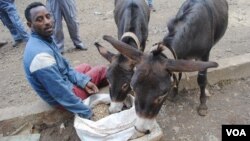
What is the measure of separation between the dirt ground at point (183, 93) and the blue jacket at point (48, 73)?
4.10 ft

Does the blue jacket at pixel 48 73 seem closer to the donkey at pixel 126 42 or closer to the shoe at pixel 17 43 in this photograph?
the donkey at pixel 126 42

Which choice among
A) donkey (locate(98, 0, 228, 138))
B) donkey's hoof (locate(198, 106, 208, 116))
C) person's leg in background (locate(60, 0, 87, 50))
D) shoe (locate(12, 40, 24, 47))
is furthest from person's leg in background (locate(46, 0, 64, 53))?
donkey's hoof (locate(198, 106, 208, 116))

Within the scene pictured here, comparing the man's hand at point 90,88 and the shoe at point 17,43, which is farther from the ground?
the man's hand at point 90,88

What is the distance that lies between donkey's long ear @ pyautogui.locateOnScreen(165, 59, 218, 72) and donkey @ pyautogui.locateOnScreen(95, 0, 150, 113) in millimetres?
669

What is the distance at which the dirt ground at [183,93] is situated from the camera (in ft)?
14.0

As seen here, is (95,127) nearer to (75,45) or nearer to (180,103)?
(180,103)

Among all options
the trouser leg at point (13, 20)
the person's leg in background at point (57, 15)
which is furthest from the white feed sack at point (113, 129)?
the trouser leg at point (13, 20)

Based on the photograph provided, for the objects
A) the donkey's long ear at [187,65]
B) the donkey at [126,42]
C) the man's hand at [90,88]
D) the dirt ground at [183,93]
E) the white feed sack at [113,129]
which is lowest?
the dirt ground at [183,93]

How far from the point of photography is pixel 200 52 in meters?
4.07

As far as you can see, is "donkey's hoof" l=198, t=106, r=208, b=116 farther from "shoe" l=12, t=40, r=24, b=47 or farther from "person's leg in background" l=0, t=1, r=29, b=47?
"shoe" l=12, t=40, r=24, b=47

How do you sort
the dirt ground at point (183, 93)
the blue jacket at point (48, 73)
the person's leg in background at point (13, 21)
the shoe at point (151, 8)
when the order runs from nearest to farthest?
the blue jacket at point (48, 73) → the dirt ground at point (183, 93) → the person's leg in background at point (13, 21) → the shoe at point (151, 8)

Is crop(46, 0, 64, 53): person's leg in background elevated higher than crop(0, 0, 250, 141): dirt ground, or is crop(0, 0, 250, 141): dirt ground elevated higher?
crop(46, 0, 64, 53): person's leg in background

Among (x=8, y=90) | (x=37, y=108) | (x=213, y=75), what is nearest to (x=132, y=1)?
(x=213, y=75)

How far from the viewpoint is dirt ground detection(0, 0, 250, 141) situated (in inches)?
168
